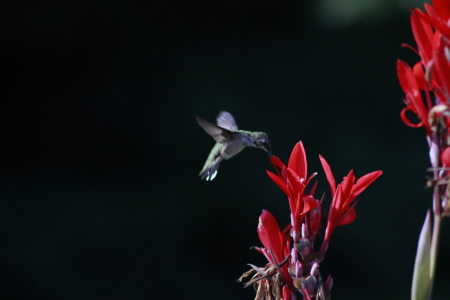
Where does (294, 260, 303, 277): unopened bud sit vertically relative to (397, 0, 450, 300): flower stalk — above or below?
below

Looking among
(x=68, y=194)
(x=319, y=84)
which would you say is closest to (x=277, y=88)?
(x=319, y=84)

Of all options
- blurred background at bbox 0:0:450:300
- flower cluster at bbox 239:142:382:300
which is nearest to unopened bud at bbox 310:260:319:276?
flower cluster at bbox 239:142:382:300

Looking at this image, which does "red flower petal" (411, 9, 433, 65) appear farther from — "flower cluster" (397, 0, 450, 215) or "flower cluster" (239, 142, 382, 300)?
"flower cluster" (239, 142, 382, 300)

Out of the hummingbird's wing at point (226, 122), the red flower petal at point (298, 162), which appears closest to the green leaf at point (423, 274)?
the red flower petal at point (298, 162)

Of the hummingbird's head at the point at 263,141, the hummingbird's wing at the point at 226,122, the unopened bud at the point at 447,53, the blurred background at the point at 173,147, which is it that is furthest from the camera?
the blurred background at the point at 173,147

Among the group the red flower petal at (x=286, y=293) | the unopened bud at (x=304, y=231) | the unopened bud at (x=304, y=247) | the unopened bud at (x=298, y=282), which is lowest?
the red flower petal at (x=286, y=293)

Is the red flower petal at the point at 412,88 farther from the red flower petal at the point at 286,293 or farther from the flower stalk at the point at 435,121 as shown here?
the red flower petal at the point at 286,293
